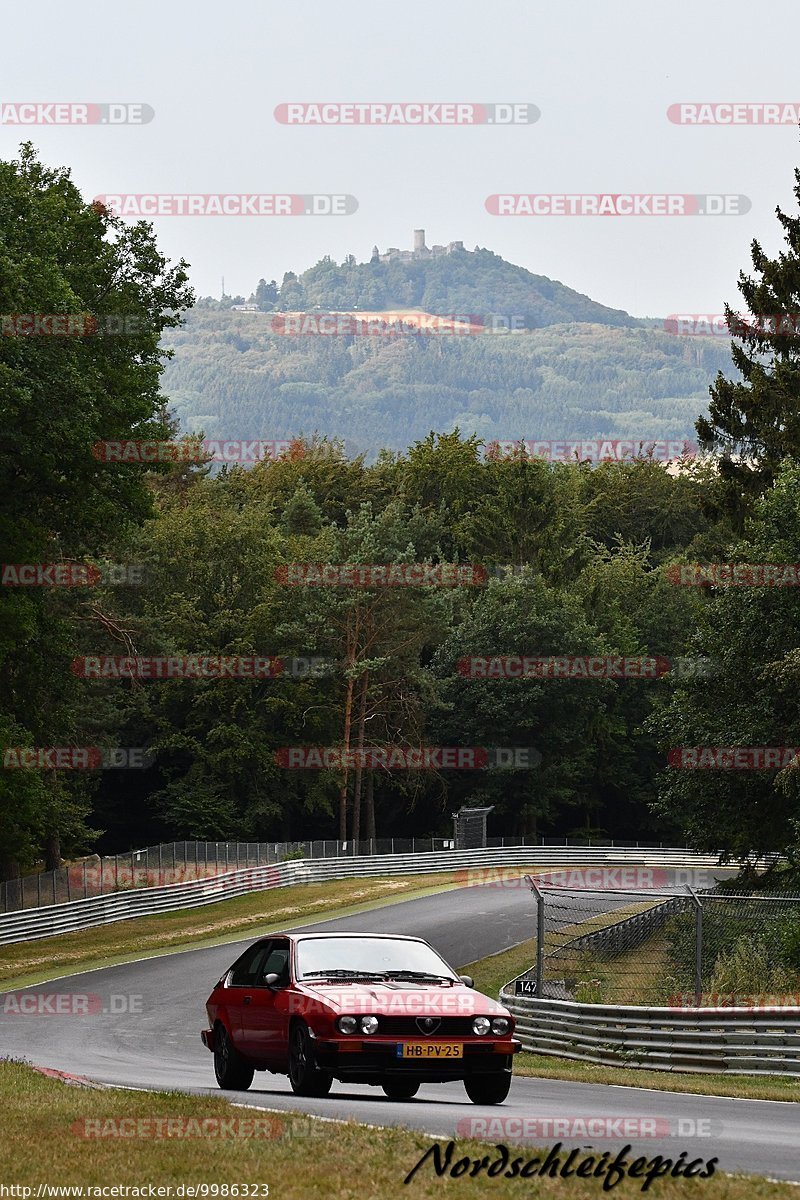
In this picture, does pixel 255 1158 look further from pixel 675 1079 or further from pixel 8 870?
pixel 8 870

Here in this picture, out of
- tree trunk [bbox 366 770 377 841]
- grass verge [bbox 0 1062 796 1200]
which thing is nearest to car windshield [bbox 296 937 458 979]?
grass verge [bbox 0 1062 796 1200]

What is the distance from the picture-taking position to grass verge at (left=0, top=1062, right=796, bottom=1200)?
8367 millimetres

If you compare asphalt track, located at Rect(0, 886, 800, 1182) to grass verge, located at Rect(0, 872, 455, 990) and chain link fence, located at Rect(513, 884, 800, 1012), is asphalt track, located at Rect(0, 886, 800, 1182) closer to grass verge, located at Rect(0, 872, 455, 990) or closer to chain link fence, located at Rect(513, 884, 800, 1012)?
chain link fence, located at Rect(513, 884, 800, 1012)

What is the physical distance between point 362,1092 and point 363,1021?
8.29ft

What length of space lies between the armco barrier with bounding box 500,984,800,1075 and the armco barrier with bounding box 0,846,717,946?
24.3 meters

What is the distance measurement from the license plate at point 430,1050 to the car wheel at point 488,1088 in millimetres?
528

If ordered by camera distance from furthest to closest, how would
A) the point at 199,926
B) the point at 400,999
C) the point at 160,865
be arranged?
1. the point at 160,865
2. the point at 199,926
3. the point at 400,999

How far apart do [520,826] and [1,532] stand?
51.8 meters


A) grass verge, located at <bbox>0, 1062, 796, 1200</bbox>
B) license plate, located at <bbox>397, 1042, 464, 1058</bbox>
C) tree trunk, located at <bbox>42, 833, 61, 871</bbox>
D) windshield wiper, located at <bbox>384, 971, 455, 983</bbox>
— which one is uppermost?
grass verge, located at <bbox>0, 1062, 796, 1200</bbox>

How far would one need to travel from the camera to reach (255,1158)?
935 centimetres

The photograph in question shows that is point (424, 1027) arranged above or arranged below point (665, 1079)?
above

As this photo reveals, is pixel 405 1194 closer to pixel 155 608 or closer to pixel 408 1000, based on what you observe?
pixel 408 1000

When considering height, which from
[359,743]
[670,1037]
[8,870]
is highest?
[670,1037]

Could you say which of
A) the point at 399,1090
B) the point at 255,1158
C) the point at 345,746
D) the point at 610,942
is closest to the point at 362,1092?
the point at 399,1090
